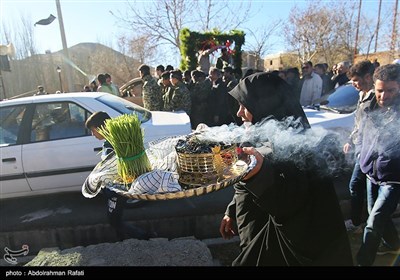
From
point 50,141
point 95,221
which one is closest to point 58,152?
point 50,141

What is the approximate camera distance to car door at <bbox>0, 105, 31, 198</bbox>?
155 inches

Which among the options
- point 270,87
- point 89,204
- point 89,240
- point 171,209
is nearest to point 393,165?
point 270,87

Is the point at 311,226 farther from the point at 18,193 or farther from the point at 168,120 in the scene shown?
the point at 18,193

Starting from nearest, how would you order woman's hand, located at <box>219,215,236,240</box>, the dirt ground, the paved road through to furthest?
woman's hand, located at <box>219,215,236,240</box>
the dirt ground
the paved road

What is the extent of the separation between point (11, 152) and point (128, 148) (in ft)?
10.5

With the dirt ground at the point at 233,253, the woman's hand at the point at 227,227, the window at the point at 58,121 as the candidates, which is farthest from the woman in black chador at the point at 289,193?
the window at the point at 58,121

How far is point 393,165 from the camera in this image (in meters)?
2.41

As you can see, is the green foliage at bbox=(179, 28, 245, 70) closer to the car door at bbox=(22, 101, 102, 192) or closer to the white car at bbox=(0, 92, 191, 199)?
the white car at bbox=(0, 92, 191, 199)

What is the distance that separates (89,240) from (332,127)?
3.74 metres

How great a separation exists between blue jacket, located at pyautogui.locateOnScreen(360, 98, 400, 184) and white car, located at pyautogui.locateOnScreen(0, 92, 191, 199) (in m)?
2.32

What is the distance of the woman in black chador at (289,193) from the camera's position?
150 centimetres

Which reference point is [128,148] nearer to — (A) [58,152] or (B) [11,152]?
(A) [58,152]

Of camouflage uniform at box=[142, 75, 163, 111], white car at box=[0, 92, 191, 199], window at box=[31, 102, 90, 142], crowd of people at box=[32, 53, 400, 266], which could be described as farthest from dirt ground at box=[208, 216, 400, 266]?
camouflage uniform at box=[142, 75, 163, 111]

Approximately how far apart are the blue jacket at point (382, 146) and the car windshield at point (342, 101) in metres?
2.15
